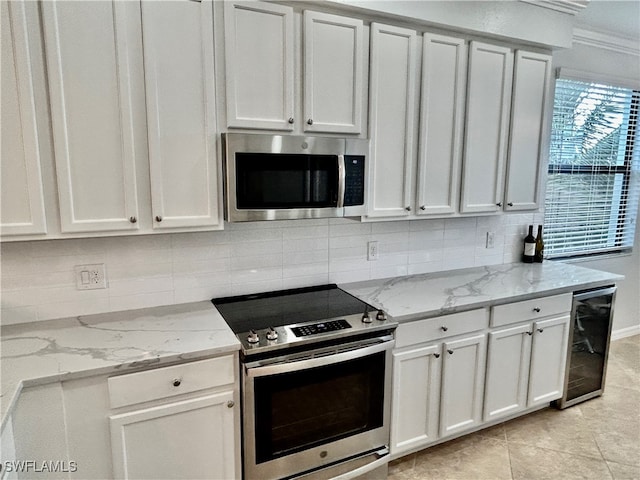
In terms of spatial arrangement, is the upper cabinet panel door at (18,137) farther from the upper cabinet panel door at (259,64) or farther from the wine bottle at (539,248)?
the wine bottle at (539,248)

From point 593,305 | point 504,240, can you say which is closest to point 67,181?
point 504,240

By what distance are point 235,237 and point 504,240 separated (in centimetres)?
211

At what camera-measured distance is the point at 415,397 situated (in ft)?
7.48

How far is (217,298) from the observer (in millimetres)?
2305

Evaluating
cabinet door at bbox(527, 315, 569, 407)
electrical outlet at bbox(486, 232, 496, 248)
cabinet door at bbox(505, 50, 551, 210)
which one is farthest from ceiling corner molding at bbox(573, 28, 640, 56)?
cabinet door at bbox(527, 315, 569, 407)

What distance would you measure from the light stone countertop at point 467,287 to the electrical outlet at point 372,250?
156mm

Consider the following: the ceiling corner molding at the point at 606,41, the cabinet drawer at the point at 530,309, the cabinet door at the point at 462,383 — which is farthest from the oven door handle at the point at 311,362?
the ceiling corner molding at the point at 606,41

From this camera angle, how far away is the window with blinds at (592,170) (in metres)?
3.50

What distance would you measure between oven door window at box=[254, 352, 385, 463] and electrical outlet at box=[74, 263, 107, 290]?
0.92 meters

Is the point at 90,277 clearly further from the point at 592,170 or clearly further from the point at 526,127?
the point at 592,170

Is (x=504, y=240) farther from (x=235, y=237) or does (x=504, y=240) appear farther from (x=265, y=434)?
(x=265, y=434)

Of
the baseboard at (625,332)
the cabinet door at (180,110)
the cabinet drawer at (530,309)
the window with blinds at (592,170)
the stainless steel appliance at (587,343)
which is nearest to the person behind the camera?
the cabinet door at (180,110)

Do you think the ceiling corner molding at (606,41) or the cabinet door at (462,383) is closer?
the cabinet door at (462,383)

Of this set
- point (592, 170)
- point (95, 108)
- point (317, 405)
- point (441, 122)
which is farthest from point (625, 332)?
point (95, 108)
